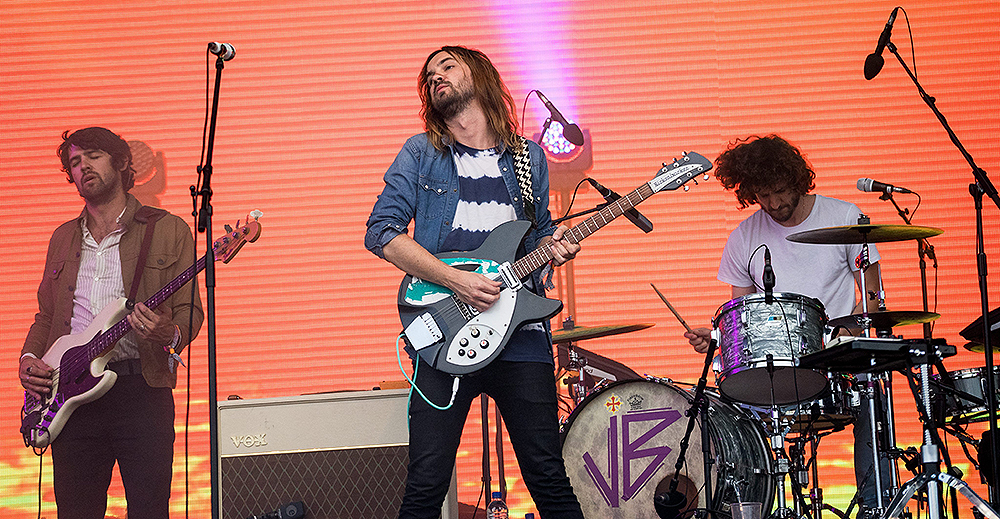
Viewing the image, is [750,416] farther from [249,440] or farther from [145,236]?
[145,236]

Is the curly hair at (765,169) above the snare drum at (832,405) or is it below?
above

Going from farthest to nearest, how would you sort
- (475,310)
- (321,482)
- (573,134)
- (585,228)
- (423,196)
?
(573,134) < (321,482) < (585,228) < (423,196) < (475,310)

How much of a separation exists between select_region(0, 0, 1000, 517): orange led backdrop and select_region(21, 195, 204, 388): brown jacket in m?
0.94

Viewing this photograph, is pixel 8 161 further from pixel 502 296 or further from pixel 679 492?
pixel 679 492

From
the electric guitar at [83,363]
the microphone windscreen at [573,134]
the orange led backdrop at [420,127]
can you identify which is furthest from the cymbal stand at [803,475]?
the electric guitar at [83,363]

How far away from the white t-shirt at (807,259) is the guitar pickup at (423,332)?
1.66 meters

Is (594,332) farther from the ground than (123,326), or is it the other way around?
(123,326)

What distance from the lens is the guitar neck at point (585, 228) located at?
2.78 meters

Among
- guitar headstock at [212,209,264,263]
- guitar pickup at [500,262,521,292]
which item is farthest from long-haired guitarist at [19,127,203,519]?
guitar pickup at [500,262,521,292]

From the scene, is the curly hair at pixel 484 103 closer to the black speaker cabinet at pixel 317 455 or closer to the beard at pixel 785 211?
the black speaker cabinet at pixel 317 455

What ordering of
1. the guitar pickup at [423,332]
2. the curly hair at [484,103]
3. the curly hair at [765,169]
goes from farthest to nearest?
the curly hair at [765,169] < the curly hair at [484,103] < the guitar pickup at [423,332]

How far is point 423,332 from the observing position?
8.91 feet

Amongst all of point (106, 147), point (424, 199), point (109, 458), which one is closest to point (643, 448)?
point (424, 199)

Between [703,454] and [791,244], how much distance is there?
3.81 feet
